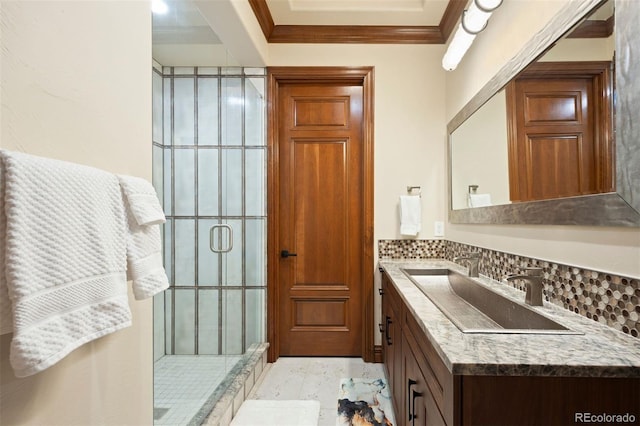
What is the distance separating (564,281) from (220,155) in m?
2.04

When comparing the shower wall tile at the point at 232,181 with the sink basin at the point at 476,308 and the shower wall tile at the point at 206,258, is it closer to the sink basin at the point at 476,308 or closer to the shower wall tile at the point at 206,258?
the shower wall tile at the point at 206,258

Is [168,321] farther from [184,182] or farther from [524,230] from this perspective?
[524,230]

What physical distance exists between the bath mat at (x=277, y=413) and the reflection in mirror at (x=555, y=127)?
1.64m

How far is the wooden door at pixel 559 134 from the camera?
40.8 inches

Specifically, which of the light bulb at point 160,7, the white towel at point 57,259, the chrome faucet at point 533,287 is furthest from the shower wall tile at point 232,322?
the chrome faucet at point 533,287

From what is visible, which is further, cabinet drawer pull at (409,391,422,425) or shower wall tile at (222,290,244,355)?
shower wall tile at (222,290,244,355)

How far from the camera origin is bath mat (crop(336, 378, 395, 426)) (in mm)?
1865

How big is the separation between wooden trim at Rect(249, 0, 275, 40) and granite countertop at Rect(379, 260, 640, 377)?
7.39 ft

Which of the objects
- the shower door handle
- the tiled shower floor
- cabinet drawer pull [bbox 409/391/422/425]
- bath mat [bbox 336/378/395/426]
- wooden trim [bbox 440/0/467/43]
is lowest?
bath mat [bbox 336/378/395/426]

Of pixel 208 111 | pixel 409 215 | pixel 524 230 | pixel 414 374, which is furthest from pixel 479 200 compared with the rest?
pixel 208 111

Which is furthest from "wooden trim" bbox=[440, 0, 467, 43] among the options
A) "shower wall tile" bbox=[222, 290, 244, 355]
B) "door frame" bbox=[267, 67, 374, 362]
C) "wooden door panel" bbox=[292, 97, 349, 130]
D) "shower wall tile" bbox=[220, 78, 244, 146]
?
"shower wall tile" bbox=[222, 290, 244, 355]

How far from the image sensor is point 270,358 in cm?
264

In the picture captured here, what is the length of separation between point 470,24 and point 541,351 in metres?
1.66

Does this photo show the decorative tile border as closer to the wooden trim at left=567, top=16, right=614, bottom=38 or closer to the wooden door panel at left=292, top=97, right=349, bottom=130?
the wooden door panel at left=292, top=97, right=349, bottom=130
